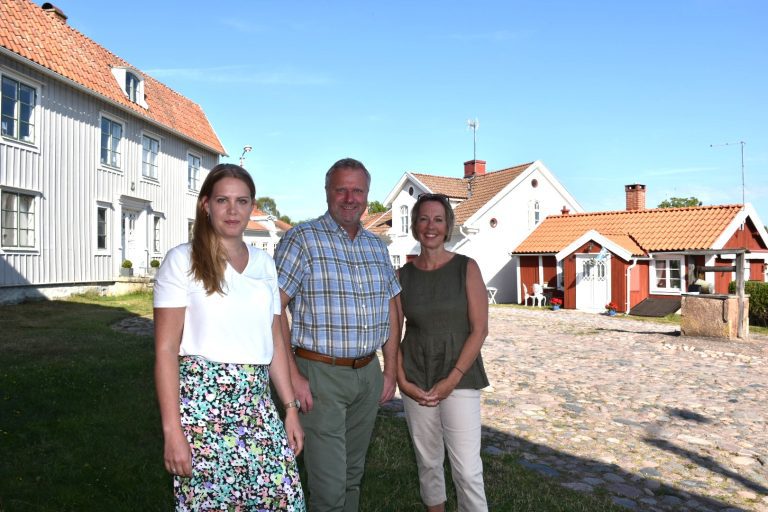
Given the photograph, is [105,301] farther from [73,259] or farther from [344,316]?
[344,316]

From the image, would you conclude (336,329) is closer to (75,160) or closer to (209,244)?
(209,244)

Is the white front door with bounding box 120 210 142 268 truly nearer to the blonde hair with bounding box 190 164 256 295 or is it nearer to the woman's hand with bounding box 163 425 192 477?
the blonde hair with bounding box 190 164 256 295

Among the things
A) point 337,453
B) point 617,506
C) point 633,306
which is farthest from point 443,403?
point 633,306

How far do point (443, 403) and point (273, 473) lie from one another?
1.43 metres

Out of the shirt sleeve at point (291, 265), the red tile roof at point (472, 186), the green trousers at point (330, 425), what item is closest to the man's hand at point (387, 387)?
the green trousers at point (330, 425)

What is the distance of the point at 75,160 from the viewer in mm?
17156

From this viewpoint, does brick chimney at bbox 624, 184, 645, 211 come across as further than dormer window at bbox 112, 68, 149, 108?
Yes

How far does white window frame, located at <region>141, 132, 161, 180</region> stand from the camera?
21.0 metres

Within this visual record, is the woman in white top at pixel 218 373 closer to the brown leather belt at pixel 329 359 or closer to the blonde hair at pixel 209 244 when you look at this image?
the blonde hair at pixel 209 244

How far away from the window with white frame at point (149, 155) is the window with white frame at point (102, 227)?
2680 mm

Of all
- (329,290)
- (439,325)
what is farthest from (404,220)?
(329,290)

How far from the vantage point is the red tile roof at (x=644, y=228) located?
21922mm

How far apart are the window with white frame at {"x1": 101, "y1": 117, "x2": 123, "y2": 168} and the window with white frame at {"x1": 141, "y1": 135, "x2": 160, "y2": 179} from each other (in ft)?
4.66

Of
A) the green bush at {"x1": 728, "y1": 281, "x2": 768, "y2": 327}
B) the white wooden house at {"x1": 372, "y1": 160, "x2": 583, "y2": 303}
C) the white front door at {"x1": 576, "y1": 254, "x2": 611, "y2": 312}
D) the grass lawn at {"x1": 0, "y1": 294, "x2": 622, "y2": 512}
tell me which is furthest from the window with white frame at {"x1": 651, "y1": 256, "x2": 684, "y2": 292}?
the grass lawn at {"x1": 0, "y1": 294, "x2": 622, "y2": 512}
